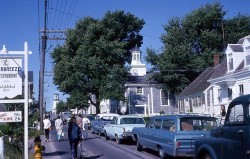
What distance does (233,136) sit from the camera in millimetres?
7453

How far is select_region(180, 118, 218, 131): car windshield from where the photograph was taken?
12.8 m

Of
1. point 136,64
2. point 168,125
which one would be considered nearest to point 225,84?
point 168,125

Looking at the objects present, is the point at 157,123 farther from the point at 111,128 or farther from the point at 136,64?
the point at 136,64

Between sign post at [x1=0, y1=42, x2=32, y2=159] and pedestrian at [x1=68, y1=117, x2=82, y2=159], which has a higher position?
sign post at [x1=0, y1=42, x2=32, y2=159]

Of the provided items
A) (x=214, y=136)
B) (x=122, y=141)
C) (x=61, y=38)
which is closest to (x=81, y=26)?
(x=61, y=38)

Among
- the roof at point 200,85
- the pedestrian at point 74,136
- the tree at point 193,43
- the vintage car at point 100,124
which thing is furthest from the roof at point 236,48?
the pedestrian at point 74,136

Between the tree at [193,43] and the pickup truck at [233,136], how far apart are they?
4362 cm

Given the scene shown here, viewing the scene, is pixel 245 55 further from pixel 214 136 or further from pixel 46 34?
pixel 214 136

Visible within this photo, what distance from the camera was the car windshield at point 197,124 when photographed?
503 inches

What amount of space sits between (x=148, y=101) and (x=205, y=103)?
49.8 ft

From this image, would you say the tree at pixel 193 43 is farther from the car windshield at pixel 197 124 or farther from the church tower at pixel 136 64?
the car windshield at pixel 197 124

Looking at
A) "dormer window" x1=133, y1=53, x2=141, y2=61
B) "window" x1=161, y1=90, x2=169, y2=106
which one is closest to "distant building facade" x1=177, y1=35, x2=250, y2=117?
"window" x1=161, y1=90, x2=169, y2=106

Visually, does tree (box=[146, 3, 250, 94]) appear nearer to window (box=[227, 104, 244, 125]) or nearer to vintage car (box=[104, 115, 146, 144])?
vintage car (box=[104, 115, 146, 144])

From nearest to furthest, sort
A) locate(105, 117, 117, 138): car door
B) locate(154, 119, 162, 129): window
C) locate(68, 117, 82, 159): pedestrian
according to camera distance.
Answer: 1. locate(68, 117, 82, 159): pedestrian
2. locate(154, 119, 162, 129): window
3. locate(105, 117, 117, 138): car door
